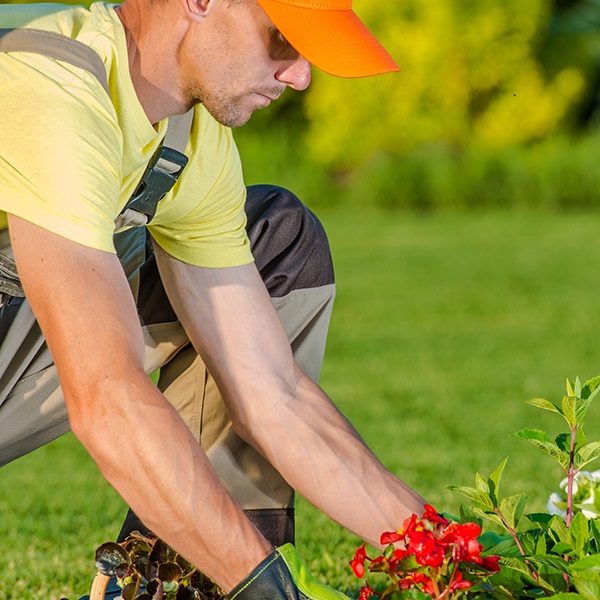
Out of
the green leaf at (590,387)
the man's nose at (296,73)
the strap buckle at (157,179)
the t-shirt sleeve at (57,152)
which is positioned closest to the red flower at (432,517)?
the green leaf at (590,387)

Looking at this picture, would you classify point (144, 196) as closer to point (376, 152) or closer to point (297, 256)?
point (297, 256)

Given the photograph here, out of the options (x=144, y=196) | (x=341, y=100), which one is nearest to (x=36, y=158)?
(x=144, y=196)

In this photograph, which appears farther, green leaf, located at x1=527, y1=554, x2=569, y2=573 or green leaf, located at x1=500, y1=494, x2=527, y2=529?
green leaf, located at x1=500, y1=494, x2=527, y2=529

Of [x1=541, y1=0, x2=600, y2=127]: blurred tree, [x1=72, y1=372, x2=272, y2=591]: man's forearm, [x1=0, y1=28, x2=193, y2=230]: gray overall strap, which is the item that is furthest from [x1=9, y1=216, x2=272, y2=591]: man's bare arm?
[x1=541, y1=0, x2=600, y2=127]: blurred tree

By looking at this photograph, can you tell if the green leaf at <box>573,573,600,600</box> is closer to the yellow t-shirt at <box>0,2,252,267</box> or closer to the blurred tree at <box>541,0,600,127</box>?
the yellow t-shirt at <box>0,2,252,267</box>

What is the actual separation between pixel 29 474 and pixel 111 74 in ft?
10.3

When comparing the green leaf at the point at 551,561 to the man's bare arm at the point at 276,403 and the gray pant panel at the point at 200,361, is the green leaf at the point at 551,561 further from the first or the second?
the gray pant panel at the point at 200,361

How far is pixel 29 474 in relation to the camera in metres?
5.18

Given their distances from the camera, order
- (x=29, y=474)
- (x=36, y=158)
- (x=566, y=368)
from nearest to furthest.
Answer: (x=36, y=158) → (x=29, y=474) → (x=566, y=368)

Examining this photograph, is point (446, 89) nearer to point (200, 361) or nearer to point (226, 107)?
point (200, 361)

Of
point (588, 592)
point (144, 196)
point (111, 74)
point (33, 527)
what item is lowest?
point (33, 527)

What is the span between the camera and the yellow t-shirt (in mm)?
2049

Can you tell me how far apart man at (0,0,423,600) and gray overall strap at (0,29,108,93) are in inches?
1.2

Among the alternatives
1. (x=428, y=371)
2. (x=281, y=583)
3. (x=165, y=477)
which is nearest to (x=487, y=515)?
(x=281, y=583)
